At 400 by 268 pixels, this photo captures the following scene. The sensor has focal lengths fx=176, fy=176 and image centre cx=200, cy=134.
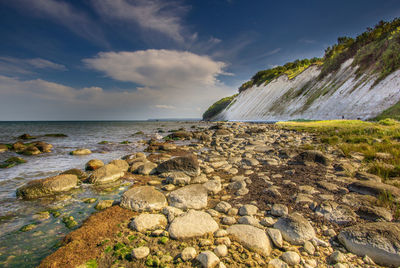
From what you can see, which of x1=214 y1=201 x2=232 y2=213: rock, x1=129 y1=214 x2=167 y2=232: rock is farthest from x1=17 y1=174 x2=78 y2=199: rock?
x1=214 y1=201 x2=232 y2=213: rock

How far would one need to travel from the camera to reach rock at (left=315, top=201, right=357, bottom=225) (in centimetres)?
325

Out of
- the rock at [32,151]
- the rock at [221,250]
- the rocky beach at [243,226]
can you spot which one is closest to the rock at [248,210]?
the rocky beach at [243,226]

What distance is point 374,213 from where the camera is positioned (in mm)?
3217

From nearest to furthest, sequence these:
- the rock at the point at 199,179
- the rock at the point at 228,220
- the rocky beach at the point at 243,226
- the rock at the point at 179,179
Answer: the rocky beach at the point at 243,226
the rock at the point at 228,220
the rock at the point at 179,179
the rock at the point at 199,179

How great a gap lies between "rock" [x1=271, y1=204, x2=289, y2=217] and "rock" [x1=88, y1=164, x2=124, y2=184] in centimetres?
528

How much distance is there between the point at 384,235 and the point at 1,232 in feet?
21.4

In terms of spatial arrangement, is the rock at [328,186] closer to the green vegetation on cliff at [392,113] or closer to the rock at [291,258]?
the rock at [291,258]

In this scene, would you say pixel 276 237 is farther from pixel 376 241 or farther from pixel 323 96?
pixel 323 96

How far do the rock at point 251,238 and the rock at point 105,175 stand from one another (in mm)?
4817

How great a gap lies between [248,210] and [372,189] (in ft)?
9.69

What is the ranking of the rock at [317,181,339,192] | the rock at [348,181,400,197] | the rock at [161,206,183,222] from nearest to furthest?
the rock at [161,206,183,222] → the rock at [348,181,400,197] → the rock at [317,181,339,192]

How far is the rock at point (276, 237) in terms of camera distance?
2.73m

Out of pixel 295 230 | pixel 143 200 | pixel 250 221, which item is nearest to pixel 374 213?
pixel 295 230

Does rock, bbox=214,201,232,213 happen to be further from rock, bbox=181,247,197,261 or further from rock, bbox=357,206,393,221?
rock, bbox=357,206,393,221
